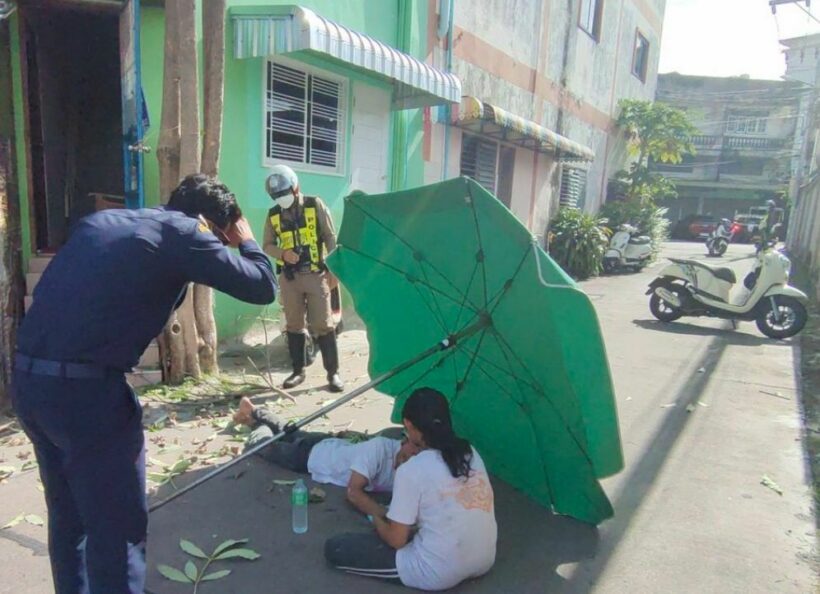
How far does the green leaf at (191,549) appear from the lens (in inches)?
112

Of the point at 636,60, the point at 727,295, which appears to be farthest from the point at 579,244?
the point at 636,60

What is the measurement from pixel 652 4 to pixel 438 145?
1425cm

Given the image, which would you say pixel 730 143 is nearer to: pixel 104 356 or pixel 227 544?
pixel 227 544

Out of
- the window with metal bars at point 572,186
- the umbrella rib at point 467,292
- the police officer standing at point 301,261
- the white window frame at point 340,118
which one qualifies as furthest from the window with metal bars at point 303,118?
the window with metal bars at point 572,186

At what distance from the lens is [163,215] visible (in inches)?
81.0

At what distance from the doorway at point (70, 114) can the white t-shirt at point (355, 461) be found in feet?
11.6

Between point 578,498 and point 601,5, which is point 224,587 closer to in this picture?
point 578,498

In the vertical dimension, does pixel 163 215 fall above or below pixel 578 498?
above

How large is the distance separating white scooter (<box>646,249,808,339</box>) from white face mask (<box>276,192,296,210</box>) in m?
6.17

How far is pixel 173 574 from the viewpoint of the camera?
2.69m

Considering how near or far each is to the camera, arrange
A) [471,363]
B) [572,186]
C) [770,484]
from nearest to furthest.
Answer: [471,363] → [770,484] → [572,186]

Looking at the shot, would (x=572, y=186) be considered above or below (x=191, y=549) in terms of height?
above

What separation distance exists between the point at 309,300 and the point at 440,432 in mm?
2975

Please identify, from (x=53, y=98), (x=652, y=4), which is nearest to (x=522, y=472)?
(x=53, y=98)
